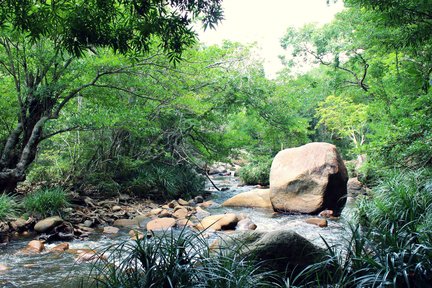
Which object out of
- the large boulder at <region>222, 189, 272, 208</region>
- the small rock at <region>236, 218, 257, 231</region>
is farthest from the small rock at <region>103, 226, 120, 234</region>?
the large boulder at <region>222, 189, 272, 208</region>

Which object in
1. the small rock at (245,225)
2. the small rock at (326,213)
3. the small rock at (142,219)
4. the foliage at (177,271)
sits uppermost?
the foliage at (177,271)

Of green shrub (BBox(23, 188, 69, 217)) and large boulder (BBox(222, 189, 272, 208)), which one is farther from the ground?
green shrub (BBox(23, 188, 69, 217))

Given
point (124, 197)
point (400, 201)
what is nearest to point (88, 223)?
point (124, 197)

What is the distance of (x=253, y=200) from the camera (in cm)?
1174

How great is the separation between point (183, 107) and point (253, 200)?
3.80 m

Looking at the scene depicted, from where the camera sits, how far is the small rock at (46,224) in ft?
24.6

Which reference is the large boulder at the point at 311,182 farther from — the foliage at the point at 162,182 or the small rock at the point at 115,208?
the small rock at the point at 115,208

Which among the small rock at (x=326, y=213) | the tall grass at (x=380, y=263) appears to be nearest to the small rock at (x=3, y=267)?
the tall grass at (x=380, y=263)

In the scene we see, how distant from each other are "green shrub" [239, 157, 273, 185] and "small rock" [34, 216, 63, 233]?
11760 millimetres

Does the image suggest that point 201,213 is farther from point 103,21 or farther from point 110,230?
point 103,21

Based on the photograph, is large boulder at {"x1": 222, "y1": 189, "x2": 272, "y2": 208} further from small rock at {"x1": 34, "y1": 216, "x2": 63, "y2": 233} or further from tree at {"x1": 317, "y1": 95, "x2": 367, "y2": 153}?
tree at {"x1": 317, "y1": 95, "x2": 367, "y2": 153}

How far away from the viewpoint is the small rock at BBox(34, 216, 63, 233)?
24.6 feet

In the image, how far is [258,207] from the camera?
37.6 ft

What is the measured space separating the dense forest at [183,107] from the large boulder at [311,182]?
3.40 ft
